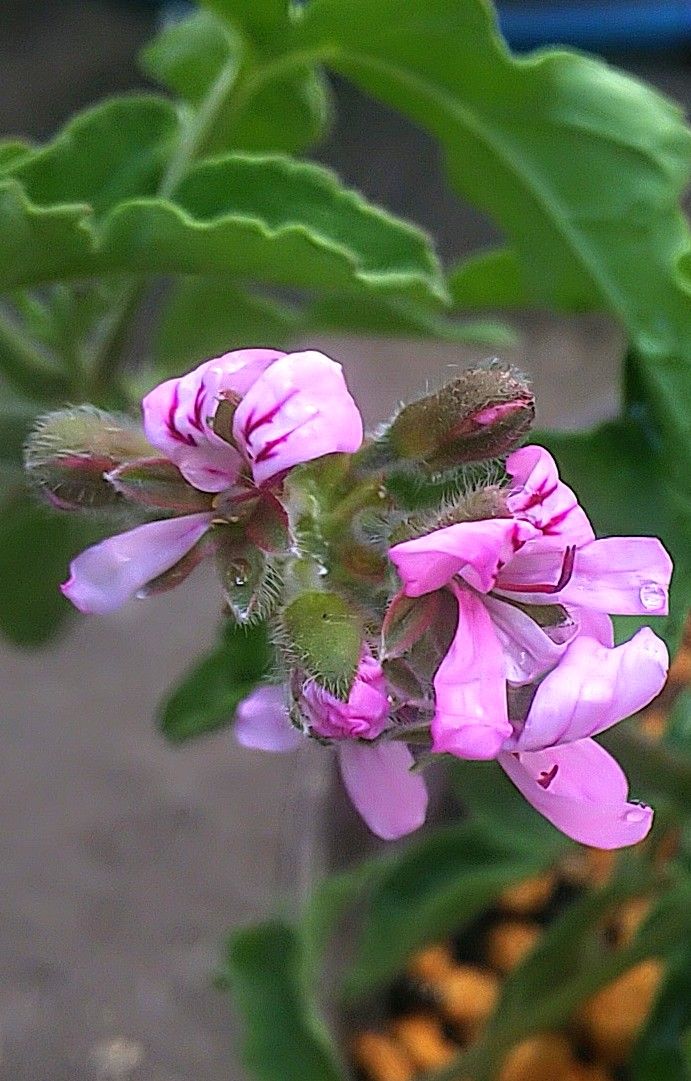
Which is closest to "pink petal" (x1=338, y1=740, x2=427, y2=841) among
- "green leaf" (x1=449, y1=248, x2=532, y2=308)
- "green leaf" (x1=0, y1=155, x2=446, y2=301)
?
"green leaf" (x1=0, y1=155, x2=446, y2=301)

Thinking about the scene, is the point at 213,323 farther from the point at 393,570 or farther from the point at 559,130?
the point at 393,570

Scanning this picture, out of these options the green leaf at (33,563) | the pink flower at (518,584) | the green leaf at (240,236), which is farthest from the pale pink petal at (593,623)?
the green leaf at (33,563)

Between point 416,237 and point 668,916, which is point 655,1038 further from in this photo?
point 416,237

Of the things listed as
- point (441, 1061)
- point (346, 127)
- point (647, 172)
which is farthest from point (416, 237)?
point (346, 127)

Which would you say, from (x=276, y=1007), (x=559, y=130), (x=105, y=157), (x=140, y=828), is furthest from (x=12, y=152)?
(x=140, y=828)

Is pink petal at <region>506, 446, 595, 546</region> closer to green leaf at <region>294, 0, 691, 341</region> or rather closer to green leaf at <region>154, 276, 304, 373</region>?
green leaf at <region>294, 0, 691, 341</region>

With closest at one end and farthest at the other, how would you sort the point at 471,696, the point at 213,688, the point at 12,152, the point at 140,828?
the point at 471,696
the point at 12,152
the point at 213,688
the point at 140,828
